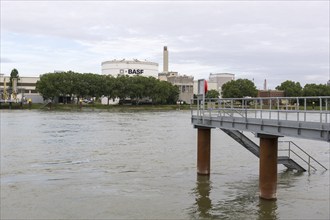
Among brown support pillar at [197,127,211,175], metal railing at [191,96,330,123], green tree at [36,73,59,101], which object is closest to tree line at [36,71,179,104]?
green tree at [36,73,59,101]

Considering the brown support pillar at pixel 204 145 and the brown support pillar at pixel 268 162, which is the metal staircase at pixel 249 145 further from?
the brown support pillar at pixel 268 162

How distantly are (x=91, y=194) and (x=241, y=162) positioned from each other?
15451 mm

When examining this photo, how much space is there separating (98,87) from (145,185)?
143103 mm

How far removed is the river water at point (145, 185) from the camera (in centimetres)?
2178

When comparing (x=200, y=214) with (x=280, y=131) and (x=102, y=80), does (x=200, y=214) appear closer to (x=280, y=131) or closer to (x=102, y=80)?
(x=280, y=131)

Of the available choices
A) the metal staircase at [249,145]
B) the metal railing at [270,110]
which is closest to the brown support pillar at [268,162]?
the metal railing at [270,110]

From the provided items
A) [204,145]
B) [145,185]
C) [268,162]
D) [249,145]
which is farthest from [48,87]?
[268,162]

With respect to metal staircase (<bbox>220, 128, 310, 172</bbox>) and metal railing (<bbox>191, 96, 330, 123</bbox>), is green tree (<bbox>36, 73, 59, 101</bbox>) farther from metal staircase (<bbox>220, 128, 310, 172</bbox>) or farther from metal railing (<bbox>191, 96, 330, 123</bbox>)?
metal staircase (<bbox>220, 128, 310, 172</bbox>)

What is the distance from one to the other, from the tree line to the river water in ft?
389

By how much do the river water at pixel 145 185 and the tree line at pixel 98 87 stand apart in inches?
4673

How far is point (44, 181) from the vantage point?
28.8 m

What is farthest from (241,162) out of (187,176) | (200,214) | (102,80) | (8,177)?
(102,80)

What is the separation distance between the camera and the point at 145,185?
27766mm

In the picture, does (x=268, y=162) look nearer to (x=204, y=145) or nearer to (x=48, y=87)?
(x=204, y=145)
